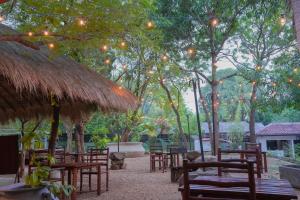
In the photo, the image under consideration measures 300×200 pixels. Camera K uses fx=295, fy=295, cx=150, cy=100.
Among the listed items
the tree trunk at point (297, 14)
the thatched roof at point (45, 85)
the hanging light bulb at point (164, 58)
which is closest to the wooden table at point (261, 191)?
the tree trunk at point (297, 14)

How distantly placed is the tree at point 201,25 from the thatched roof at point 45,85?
11.1ft

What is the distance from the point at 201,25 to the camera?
8633mm

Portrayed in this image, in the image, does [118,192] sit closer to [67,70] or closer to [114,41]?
[67,70]

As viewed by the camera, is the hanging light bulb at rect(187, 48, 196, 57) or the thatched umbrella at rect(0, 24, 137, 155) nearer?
the thatched umbrella at rect(0, 24, 137, 155)

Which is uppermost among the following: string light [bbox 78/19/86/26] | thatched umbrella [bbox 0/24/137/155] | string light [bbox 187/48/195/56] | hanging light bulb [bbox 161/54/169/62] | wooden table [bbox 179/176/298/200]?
string light [bbox 187/48/195/56]

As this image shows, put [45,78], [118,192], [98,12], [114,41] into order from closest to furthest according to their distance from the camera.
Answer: [98,12]
[45,78]
[114,41]
[118,192]

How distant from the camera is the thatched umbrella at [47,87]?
148 inches

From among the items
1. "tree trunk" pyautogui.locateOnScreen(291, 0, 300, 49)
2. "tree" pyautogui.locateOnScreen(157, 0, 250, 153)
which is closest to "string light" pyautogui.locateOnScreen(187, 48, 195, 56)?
"tree" pyautogui.locateOnScreen(157, 0, 250, 153)

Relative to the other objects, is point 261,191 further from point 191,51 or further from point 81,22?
point 191,51

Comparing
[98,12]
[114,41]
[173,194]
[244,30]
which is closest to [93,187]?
[173,194]

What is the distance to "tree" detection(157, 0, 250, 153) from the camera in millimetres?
7996

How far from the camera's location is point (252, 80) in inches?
328

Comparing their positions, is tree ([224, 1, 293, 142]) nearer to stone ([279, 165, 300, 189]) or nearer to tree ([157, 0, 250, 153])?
tree ([157, 0, 250, 153])

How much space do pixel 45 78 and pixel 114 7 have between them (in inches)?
52.3
